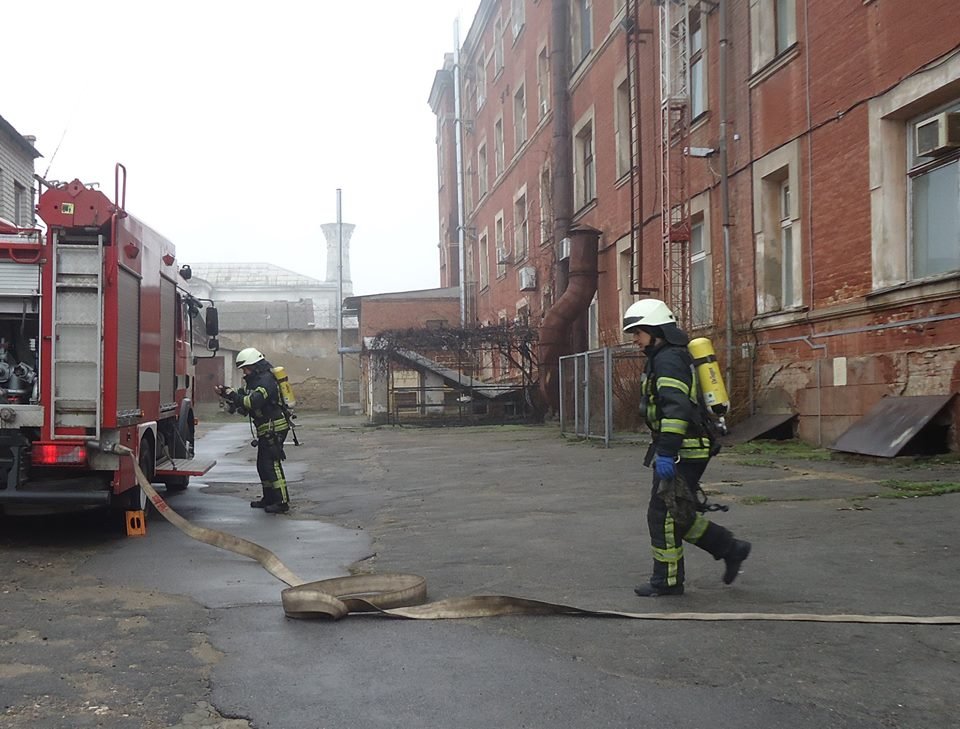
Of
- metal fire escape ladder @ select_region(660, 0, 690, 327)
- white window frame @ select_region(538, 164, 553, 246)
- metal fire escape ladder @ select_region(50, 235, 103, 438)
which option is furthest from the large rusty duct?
metal fire escape ladder @ select_region(50, 235, 103, 438)

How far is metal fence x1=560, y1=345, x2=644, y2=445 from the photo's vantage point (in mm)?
16797

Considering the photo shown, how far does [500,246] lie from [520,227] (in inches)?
116

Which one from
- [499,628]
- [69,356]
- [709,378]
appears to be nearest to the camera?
[499,628]

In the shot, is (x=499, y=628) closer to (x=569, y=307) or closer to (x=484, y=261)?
(x=569, y=307)

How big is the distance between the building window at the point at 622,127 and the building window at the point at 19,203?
1693cm

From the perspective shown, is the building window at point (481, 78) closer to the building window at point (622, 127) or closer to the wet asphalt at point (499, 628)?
the building window at point (622, 127)

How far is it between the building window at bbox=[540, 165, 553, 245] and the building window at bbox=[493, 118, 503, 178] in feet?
19.9

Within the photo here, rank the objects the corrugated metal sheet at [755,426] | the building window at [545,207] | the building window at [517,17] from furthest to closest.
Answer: the building window at [517,17] < the building window at [545,207] < the corrugated metal sheet at [755,426]

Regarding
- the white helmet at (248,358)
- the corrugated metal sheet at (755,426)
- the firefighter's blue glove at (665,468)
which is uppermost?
the white helmet at (248,358)

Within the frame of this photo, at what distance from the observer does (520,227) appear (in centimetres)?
3031

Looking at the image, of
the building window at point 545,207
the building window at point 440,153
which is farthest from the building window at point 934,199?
the building window at point 440,153

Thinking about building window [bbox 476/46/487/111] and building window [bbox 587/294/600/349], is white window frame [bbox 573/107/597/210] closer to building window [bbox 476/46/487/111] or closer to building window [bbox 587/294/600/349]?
building window [bbox 587/294/600/349]

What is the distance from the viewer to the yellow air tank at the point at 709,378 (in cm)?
530

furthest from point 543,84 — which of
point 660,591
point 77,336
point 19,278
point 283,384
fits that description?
point 660,591
